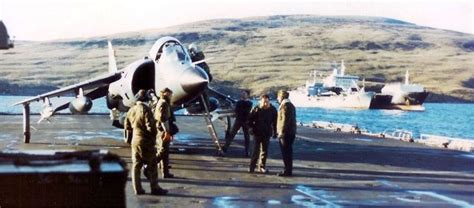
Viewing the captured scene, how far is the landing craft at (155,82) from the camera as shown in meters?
15.4

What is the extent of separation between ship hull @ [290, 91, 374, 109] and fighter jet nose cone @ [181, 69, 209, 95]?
99408 millimetres

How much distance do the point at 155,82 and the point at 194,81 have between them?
2007mm

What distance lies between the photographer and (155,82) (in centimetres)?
1662

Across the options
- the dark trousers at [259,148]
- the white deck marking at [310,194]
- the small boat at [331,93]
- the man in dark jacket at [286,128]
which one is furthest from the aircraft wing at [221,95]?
the small boat at [331,93]

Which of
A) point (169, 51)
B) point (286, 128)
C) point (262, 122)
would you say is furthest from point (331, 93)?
point (286, 128)

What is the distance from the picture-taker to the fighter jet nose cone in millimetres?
15016

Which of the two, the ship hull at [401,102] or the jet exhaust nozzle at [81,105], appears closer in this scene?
the jet exhaust nozzle at [81,105]

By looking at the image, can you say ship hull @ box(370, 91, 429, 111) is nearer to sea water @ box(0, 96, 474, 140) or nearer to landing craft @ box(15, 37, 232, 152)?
sea water @ box(0, 96, 474, 140)

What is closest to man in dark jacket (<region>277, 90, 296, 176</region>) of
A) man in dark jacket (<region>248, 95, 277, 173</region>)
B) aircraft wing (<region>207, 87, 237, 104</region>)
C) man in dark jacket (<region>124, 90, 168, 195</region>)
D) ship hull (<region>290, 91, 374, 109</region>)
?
man in dark jacket (<region>248, 95, 277, 173</region>)

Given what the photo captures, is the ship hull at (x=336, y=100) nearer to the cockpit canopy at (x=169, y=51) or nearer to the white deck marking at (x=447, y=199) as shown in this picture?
the cockpit canopy at (x=169, y=51)

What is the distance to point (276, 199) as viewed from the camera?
396 inches

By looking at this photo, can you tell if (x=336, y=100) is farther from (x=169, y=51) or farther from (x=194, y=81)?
(x=194, y=81)

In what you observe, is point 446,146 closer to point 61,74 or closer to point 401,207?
point 401,207

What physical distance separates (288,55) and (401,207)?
171 m
